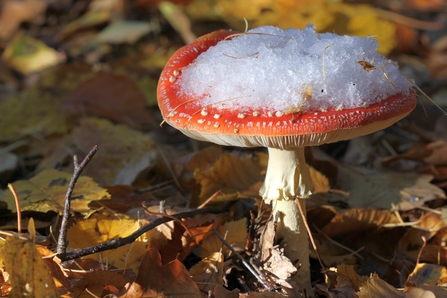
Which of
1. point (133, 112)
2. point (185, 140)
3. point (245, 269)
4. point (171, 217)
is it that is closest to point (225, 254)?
point (245, 269)

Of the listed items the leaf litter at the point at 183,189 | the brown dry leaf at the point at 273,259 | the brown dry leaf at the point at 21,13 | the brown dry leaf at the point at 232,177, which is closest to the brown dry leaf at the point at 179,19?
the leaf litter at the point at 183,189

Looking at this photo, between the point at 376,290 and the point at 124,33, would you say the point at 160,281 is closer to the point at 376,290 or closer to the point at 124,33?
the point at 376,290

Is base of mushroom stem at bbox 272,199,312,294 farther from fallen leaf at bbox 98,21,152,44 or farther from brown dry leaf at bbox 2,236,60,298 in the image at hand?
fallen leaf at bbox 98,21,152,44

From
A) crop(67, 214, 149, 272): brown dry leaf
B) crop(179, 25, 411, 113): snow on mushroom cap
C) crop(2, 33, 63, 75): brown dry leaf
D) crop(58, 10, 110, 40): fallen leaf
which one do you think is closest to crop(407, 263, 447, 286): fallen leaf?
crop(179, 25, 411, 113): snow on mushroom cap

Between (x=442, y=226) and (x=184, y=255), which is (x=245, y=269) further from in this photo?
(x=442, y=226)

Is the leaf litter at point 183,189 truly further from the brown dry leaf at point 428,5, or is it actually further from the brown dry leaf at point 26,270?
the brown dry leaf at point 428,5

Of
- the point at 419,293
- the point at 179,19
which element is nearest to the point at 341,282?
the point at 419,293
